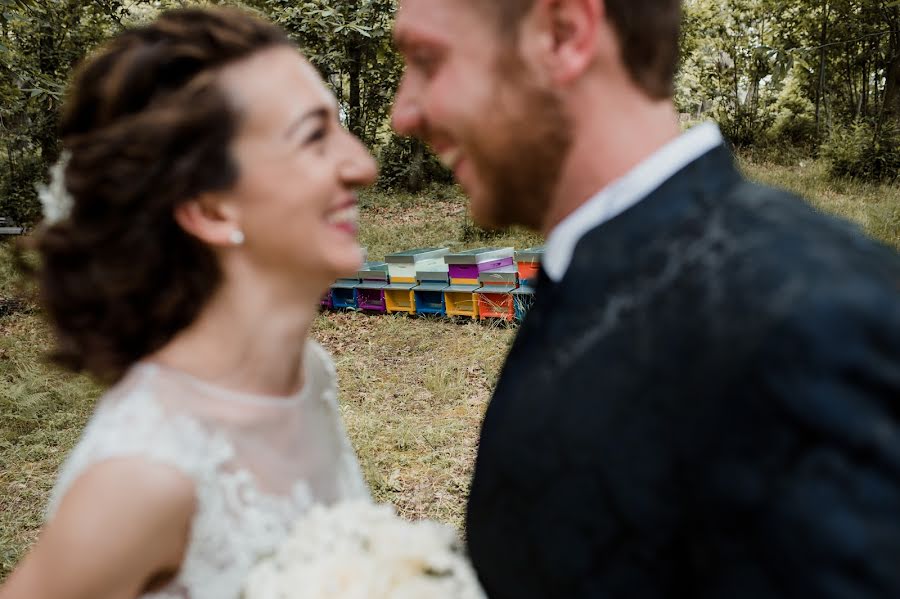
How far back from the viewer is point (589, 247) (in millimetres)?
1194

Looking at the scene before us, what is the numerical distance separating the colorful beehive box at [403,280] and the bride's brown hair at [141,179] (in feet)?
19.7

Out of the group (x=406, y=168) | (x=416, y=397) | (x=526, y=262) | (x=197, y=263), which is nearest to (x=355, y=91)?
(x=406, y=168)

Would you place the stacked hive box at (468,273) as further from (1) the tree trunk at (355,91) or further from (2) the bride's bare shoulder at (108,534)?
(1) the tree trunk at (355,91)

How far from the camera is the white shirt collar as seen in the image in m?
1.23

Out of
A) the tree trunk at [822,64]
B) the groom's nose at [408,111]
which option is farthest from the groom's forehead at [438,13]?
the tree trunk at [822,64]

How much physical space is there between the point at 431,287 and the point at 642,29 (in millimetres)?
6371

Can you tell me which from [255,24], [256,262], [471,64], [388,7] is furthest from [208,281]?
[388,7]

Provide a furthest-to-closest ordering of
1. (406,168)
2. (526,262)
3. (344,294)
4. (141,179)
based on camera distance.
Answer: (406,168), (344,294), (526,262), (141,179)

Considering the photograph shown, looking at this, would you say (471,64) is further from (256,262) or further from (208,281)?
(208,281)

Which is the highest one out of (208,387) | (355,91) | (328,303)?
(208,387)

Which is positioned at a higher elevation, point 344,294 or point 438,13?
point 438,13

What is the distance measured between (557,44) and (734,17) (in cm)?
1661

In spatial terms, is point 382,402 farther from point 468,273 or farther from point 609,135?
point 609,135

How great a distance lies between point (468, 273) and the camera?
7402 millimetres
